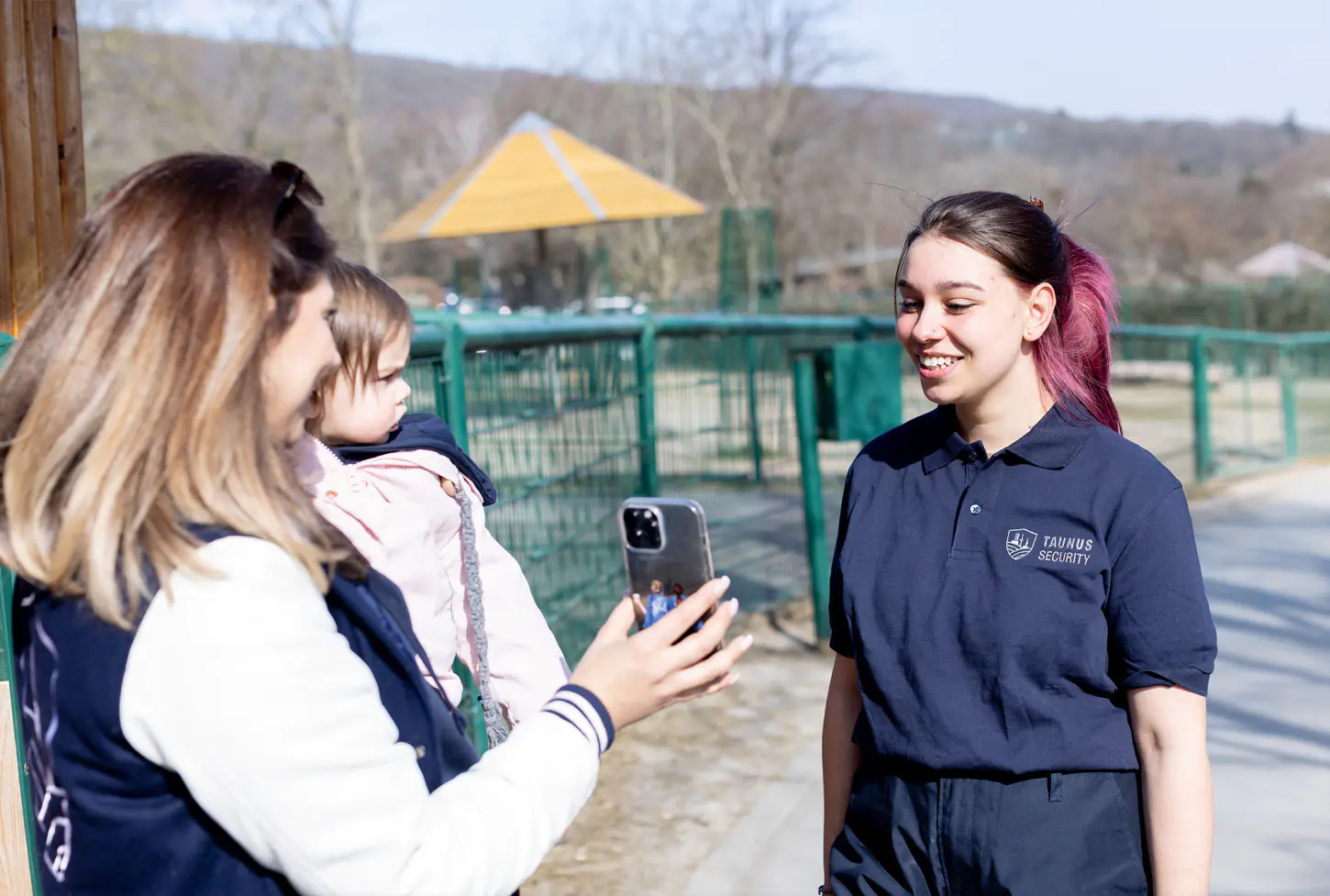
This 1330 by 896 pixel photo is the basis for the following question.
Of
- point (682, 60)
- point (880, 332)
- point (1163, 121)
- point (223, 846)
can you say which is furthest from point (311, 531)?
point (1163, 121)

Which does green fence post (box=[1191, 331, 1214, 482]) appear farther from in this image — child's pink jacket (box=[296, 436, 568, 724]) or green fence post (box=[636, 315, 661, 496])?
child's pink jacket (box=[296, 436, 568, 724])

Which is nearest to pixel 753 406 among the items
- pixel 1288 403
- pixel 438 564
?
pixel 438 564

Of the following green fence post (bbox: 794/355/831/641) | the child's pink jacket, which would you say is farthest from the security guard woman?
green fence post (bbox: 794/355/831/641)

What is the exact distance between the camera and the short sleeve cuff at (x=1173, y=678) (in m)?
1.84

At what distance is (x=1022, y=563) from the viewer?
76.2 inches

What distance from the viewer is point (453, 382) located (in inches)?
147

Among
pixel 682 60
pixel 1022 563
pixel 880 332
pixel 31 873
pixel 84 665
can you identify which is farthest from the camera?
pixel 682 60

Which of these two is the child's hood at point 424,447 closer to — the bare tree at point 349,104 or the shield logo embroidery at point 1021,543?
the shield logo embroidery at point 1021,543

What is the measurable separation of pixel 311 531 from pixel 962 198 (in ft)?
4.33

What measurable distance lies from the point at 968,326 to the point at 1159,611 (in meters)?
0.54

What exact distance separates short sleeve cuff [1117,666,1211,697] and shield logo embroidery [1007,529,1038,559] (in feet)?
0.76

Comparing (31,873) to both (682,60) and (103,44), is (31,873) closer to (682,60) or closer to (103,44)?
(103,44)

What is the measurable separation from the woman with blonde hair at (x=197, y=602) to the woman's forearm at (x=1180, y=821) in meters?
0.96

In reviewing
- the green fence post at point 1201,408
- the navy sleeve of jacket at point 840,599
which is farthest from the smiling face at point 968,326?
the green fence post at point 1201,408
